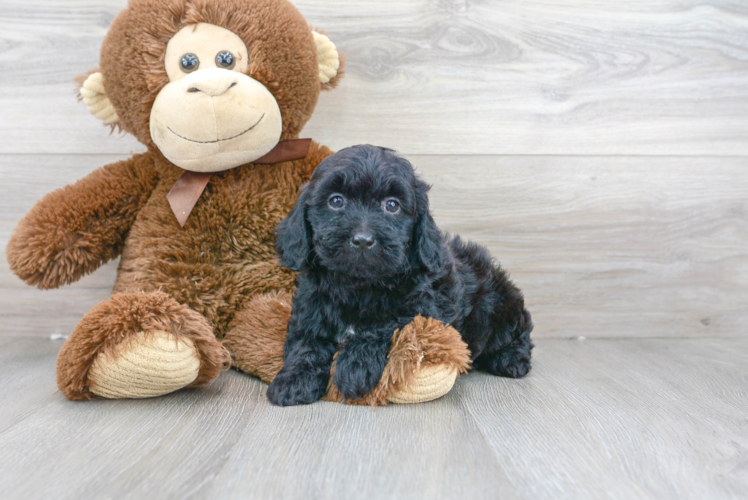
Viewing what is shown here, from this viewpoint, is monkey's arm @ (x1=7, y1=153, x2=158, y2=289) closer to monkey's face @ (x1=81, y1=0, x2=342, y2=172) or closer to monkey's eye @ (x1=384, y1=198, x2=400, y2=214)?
monkey's face @ (x1=81, y1=0, x2=342, y2=172)

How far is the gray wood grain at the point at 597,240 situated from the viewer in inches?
89.1

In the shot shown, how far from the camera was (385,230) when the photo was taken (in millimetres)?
1397

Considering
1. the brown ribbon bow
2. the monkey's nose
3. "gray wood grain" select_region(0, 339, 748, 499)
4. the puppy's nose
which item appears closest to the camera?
"gray wood grain" select_region(0, 339, 748, 499)

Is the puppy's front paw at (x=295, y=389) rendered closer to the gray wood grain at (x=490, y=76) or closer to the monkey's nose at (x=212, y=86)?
the monkey's nose at (x=212, y=86)

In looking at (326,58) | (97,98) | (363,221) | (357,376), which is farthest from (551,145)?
(97,98)

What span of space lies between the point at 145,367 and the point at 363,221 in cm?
64

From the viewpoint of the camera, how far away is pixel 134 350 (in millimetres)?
1417

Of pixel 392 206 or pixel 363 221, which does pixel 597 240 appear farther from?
pixel 363 221

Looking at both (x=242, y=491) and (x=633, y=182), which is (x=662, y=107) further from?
(x=242, y=491)

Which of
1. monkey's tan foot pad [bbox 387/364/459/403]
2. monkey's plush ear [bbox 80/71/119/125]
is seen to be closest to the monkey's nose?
monkey's plush ear [bbox 80/71/119/125]

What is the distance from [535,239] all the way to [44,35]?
199 cm

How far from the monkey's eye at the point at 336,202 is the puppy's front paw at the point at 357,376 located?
0.38m

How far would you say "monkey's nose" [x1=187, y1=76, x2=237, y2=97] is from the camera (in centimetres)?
161

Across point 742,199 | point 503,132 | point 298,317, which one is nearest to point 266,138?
point 298,317
